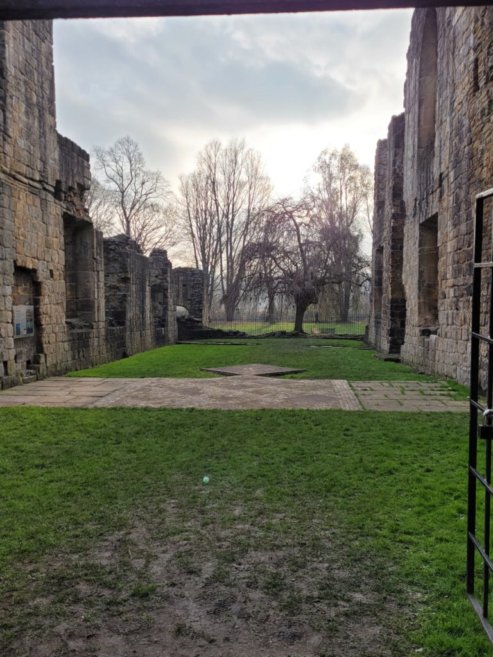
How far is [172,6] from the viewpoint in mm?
2043

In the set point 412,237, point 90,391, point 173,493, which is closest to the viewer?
point 173,493

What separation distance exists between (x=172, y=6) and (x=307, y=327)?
84.6 ft

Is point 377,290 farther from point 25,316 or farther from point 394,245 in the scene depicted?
point 25,316

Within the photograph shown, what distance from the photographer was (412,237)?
1288cm

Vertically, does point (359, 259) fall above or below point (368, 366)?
above

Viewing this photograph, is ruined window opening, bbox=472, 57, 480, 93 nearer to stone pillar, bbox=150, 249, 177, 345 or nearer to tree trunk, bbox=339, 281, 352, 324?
stone pillar, bbox=150, 249, 177, 345

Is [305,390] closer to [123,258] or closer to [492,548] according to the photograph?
[492,548]

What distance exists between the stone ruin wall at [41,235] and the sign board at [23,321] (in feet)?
0.06

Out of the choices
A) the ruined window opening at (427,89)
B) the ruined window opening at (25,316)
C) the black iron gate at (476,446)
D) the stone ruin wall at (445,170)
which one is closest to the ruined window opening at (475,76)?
the stone ruin wall at (445,170)

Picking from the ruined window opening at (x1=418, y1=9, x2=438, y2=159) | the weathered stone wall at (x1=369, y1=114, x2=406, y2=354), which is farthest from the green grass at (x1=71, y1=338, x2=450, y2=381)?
the ruined window opening at (x1=418, y1=9, x2=438, y2=159)

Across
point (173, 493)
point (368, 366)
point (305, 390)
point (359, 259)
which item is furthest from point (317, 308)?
point (173, 493)

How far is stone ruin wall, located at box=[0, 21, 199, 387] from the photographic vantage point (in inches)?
346

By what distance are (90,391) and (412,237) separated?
8606 mm

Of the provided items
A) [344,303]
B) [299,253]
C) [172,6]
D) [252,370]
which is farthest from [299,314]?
[172,6]
